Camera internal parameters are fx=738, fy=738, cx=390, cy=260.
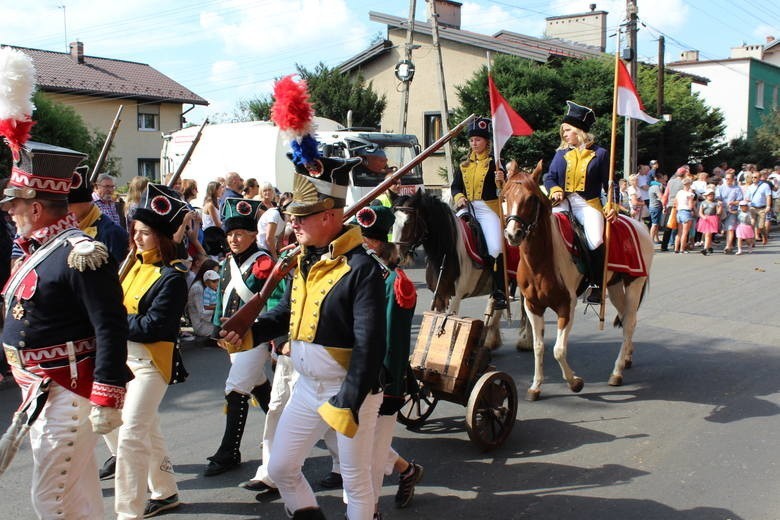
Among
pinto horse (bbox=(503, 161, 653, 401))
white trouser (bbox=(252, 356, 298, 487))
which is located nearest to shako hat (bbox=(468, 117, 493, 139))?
pinto horse (bbox=(503, 161, 653, 401))

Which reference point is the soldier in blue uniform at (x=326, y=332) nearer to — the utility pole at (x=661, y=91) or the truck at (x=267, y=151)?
the truck at (x=267, y=151)

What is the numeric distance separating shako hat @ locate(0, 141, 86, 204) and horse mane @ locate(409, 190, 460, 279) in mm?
4577

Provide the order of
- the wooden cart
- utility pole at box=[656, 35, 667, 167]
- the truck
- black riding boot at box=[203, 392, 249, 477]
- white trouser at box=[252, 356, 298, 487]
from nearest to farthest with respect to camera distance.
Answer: white trouser at box=[252, 356, 298, 487], black riding boot at box=[203, 392, 249, 477], the wooden cart, the truck, utility pole at box=[656, 35, 667, 167]

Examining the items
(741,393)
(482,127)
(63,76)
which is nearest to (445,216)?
(482,127)

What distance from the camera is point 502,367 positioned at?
7.90 metres

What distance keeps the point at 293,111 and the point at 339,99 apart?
93.9 ft

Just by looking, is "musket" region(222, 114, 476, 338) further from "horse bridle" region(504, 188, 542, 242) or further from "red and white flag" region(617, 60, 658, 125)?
"red and white flag" region(617, 60, 658, 125)

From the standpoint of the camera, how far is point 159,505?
455 centimetres

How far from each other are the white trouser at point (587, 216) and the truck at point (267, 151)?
29.5 feet

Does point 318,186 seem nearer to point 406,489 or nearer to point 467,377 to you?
point 406,489

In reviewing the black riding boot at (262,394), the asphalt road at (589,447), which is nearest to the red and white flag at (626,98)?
the asphalt road at (589,447)

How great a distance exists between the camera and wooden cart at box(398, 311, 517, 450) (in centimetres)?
549

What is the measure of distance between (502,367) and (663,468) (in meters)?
2.81

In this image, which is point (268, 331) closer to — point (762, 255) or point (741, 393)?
point (741, 393)
